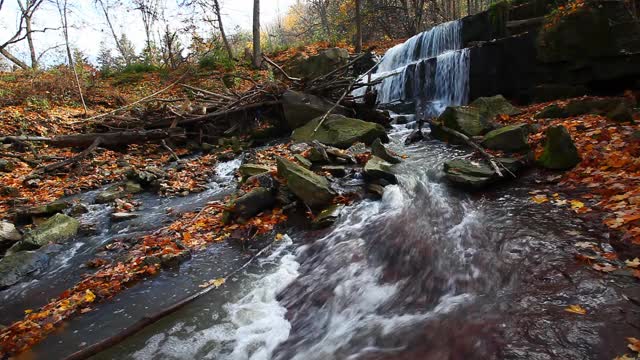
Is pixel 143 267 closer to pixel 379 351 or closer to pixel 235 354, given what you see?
pixel 235 354

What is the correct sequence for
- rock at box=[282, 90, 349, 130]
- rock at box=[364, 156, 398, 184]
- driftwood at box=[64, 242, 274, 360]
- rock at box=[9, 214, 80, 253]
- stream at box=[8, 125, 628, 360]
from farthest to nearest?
rock at box=[282, 90, 349, 130] → rock at box=[364, 156, 398, 184] → rock at box=[9, 214, 80, 253] → driftwood at box=[64, 242, 274, 360] → stream at box=[8, 125, 628, 360]

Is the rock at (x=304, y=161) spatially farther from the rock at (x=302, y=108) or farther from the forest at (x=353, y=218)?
the rock at (x=302, y=108)

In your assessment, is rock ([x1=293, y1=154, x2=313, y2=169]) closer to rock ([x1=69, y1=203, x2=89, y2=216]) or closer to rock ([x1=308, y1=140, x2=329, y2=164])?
rock ([x1=308, y1=140, x2=329, y2=164])

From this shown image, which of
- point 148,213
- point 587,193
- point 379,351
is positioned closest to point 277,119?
point 148,213

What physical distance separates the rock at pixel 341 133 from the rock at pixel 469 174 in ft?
9.80

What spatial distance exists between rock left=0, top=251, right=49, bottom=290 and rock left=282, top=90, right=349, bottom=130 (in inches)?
284

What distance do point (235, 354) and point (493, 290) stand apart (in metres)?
2.49

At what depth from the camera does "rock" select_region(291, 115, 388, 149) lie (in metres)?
8.78

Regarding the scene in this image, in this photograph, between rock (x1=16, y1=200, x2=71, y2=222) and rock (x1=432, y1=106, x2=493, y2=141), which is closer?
rock (x1=16, y1=200, x2=71, y2=222)

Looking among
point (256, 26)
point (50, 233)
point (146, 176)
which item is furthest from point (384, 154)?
point (256, 26)

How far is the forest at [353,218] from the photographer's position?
10.6 feet

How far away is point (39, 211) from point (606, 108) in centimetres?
1141

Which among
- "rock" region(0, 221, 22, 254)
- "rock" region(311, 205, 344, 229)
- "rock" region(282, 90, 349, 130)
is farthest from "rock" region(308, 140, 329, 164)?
"rock" region(0, 221, 22, 254)

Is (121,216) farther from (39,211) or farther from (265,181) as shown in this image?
(265,181)
